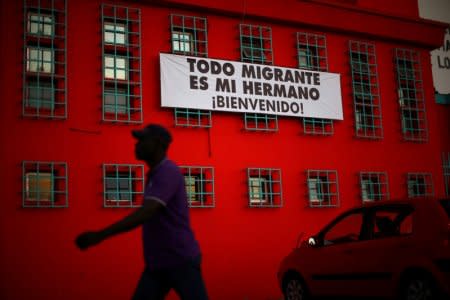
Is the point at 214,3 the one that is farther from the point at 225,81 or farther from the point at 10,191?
the point at 10,191

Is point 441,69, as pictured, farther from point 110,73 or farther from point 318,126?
point 110,73

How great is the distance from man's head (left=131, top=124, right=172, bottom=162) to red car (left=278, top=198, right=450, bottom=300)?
11.1 feet

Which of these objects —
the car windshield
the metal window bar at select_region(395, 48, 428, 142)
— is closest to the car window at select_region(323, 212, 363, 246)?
the car windshield

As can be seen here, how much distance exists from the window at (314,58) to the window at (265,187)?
1219 mm

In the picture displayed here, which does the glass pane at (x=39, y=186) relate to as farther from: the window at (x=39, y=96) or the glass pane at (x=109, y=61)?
the glass pane at (x=109, y=61)

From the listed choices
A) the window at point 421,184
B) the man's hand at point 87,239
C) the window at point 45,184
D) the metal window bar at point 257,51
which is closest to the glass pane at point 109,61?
the window at point 45,184

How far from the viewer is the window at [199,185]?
1026cm

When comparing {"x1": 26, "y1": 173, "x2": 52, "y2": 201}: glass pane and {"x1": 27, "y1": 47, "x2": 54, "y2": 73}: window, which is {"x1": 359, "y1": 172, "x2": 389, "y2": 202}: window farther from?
{"x1": 27, "y1": 47, "x2": 54, "y2": 73}: window

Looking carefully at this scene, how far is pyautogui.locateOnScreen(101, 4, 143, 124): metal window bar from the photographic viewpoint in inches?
392

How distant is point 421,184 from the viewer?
42.2 feet

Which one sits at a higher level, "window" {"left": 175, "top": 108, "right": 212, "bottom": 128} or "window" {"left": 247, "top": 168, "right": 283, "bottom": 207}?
"window" {"left": 175, "top": 108, "right": 212, "bottom": 128}

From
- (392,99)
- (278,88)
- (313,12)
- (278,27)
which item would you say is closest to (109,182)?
(278,88)

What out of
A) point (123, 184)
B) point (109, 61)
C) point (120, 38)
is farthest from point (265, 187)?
point (120, 38)

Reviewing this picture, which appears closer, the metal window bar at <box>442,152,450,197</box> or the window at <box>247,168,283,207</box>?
the window at <box>247,168,283,207</box>
